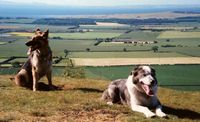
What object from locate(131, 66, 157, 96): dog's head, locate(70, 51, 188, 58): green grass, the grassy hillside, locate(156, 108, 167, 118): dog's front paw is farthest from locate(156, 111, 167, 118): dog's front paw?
locate(70, 51, 188, 58): green grass

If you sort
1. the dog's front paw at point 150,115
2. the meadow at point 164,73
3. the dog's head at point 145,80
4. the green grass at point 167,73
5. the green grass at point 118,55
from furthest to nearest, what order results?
1. the green grass at point 118,55
2. the green grass at point 167,73
3. the meadow at point 164,73
4. the dog's head at point 145,80
5. the dog's front paw at point 150,115

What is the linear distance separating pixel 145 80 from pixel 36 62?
650cm

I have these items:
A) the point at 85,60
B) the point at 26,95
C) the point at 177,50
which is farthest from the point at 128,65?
the point at 26,95

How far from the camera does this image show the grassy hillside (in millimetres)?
11602

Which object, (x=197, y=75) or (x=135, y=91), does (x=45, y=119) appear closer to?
(x=135, y=91)

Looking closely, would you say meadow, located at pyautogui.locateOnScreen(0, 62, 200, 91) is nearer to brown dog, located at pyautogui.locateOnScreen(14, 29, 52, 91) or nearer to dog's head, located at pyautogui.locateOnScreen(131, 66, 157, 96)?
brown dog, located at pyautogui.locateOnScreen(14, 29, 52, 91)

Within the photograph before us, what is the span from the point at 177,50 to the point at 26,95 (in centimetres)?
8784

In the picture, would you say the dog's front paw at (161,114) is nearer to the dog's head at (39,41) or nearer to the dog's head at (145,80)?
the dog's head at (145,80)

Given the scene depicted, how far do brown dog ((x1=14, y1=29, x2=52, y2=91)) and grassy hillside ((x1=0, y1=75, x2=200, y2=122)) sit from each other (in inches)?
21.4

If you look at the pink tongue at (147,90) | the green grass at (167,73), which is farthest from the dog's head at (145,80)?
the green grass at (167,73)

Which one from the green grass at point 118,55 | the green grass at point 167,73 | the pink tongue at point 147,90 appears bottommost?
the green grass at point 118,55

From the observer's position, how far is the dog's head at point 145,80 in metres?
12.0

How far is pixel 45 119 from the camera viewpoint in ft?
36.8

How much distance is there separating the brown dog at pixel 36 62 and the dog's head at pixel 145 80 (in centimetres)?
536
